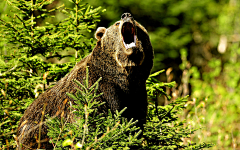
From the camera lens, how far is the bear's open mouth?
9.14 feet

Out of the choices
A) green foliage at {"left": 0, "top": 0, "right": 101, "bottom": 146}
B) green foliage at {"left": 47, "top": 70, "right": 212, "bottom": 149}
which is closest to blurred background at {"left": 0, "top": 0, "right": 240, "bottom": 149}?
green foliage at {"left": 0, "top": 0, "right": 101, "bottom": 146}

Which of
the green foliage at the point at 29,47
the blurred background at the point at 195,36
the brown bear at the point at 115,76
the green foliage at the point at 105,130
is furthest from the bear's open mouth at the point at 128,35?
the blurred background at the point at 195,36

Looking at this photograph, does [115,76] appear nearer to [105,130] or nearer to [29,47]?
[105,130]

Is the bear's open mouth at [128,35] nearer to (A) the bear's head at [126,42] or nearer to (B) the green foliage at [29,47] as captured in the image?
(A) the bear's head at [126,42]

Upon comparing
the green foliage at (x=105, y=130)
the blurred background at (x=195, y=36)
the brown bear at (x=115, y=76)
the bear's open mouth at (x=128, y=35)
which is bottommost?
the green foliage at (x=105, y=130)

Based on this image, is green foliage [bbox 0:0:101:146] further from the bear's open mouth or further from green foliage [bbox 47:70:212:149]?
green foliage [bbox 47:70:212:149]

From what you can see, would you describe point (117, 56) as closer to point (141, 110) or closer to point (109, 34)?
point (109, 34)

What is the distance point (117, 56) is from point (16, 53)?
1.63 meters

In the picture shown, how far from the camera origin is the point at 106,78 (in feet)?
9.29

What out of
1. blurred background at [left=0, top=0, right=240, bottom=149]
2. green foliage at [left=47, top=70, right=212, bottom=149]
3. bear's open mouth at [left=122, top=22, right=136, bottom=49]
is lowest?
green foliage at [left=47, top=70, right=212, bottom=149]

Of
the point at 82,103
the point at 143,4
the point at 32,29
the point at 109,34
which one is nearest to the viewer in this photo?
the point at 82,103

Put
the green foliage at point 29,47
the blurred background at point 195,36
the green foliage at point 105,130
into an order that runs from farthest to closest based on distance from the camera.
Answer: the blurred background at point 195,36
the green foliage at point 29,47
the green foliage at point 105,130

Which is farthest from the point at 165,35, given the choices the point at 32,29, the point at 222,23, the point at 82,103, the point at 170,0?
the point at 82,103

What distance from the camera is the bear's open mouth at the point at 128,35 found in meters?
2.79
